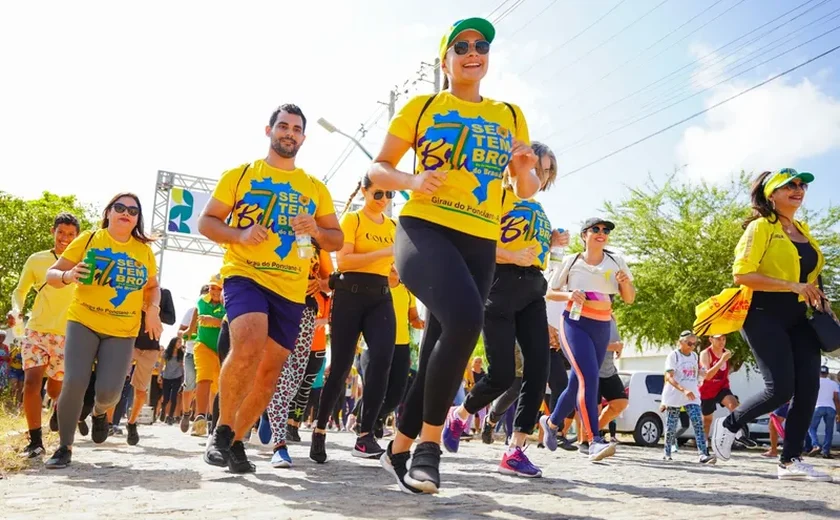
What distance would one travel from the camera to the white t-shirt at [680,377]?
33.0ft

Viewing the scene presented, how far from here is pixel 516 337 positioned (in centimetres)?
546

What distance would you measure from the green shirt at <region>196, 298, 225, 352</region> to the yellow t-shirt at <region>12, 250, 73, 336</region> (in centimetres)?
223

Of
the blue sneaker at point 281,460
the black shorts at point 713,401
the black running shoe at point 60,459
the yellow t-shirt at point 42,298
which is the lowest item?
the black running shoe at point 60,459

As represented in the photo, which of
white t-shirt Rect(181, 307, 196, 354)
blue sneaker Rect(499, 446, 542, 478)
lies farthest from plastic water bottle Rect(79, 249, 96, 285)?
white t-shirt Rect(181, 307, 196, 354)

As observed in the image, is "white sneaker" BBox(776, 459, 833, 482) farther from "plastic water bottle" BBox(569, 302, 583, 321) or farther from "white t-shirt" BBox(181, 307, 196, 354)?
"white t-shirt" BBox(181, 307, 196, 354)

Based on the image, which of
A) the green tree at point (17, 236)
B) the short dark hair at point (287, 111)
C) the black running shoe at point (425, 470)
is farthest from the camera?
the green tree at point (17, 236)

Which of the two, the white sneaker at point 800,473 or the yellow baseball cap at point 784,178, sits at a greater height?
the yellow baseball cap at point 784,178

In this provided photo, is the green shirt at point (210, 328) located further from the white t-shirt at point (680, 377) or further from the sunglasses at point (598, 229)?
the white t-shirt at point (680, 377)

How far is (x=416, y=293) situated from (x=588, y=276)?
385cm

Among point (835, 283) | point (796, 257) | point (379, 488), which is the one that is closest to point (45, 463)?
point (379, 488)

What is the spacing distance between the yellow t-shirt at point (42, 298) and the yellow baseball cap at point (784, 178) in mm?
5735

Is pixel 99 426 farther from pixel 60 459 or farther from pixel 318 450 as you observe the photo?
pixel 318 450

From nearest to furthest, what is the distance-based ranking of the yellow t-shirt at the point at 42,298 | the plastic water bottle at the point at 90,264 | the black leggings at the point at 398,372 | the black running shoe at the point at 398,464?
the black running shoe at the point at 398,464 < the plastic water bottle at the point at 90,264 < the black leggings at the point at 398,372 < the yellow t-shirt at the point at 42,298

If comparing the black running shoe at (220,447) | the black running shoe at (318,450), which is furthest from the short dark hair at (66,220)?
the black running shoe at (220,447)
